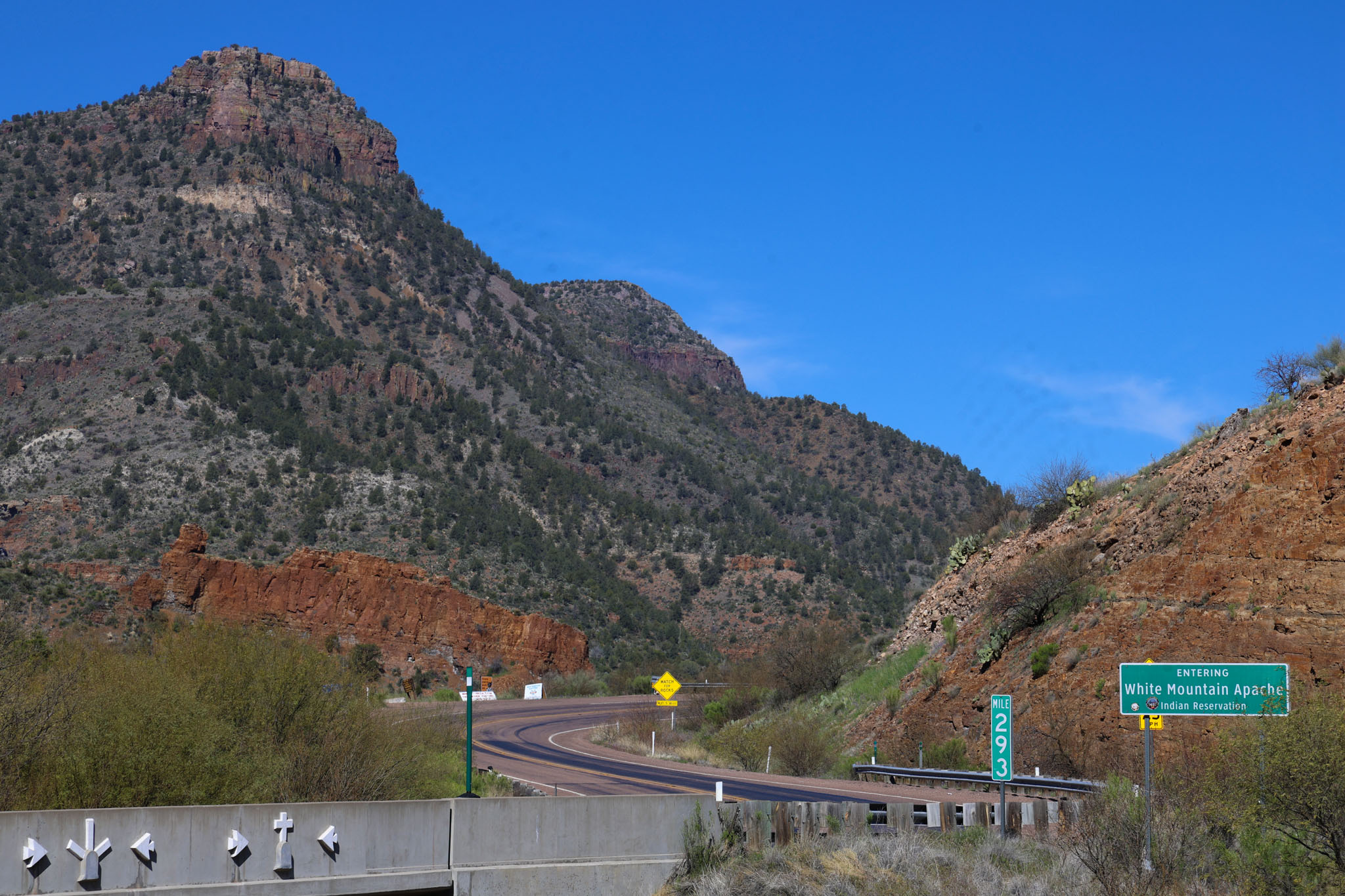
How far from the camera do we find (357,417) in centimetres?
8594

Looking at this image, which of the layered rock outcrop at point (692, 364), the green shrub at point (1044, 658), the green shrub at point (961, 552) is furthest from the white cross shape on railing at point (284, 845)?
the layered rock outcrop at point (692, 364)

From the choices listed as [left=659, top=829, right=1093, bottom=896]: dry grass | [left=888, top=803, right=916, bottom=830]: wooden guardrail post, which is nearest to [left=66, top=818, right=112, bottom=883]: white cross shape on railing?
[left=659, top=829, right=1093, bottom=896]: dry grass

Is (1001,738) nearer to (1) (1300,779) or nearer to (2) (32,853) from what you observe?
(1) (1300,779)

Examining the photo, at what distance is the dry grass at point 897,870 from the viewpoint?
16594mm

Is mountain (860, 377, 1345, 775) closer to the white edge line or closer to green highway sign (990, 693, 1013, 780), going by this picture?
green highway sign (990, 693, 1013, 780)

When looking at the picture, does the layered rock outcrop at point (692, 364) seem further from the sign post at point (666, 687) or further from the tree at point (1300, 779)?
the tree at point (1300, 779)

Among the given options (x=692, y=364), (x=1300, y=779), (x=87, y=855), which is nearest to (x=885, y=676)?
(x=1300, y=779)

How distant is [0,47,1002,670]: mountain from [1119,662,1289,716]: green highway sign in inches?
2005

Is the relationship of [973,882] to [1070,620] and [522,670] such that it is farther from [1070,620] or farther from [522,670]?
[522,670]

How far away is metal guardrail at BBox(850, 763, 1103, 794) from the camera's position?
77.6 ft

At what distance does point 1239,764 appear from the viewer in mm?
15484

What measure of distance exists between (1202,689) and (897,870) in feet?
15.7

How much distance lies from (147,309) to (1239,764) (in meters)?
84.5

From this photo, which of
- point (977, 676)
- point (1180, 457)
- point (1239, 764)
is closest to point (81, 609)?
point (977, 676)
